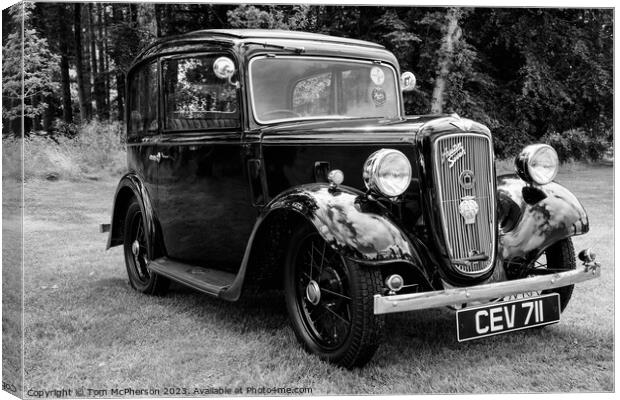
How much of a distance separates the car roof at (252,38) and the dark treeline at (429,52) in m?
0.05

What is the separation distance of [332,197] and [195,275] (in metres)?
1.47

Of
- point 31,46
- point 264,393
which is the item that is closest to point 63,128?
point 31,46

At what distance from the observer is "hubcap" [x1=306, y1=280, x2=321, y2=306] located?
358 cm

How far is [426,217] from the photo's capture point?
11.4 ft

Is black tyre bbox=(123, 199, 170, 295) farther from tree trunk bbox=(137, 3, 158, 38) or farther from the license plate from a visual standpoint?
the license plate

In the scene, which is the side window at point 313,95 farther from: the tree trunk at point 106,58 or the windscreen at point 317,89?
the tree trunk at point 106,58

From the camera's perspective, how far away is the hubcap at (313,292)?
11.7 ft

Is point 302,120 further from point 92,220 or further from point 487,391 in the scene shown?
point 92,220

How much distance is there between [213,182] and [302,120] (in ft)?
2.54

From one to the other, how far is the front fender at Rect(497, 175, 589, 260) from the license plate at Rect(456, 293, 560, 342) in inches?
17.5

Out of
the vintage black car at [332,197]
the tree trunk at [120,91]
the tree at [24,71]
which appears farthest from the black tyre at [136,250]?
the tree at [24,71]

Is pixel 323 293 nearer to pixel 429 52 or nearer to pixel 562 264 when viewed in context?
pixel 562 264

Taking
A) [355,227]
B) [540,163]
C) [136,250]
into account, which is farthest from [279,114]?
[136,250]

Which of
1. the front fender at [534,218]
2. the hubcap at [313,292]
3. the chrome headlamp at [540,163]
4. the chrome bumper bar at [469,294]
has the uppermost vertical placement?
the chrome headlamp at [540,163]
